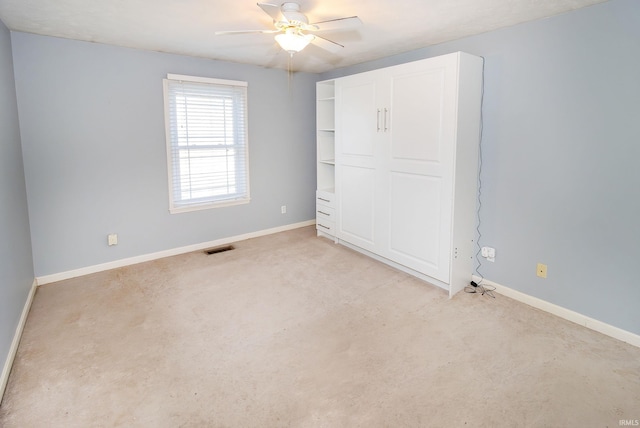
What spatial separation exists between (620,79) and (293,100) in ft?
12.2

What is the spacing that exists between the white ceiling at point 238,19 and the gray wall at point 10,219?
51 centimetres

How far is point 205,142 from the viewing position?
4375mm

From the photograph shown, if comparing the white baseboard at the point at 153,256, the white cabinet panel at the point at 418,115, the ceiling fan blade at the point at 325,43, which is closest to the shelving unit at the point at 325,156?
the white baseboard at the point at 153,256

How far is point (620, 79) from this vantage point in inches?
95.3

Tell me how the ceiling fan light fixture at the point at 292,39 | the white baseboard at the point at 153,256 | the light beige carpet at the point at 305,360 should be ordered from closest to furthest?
the light beige carpet at the point at 305,360 < the ceiling fan light fixture at the point at 292,39 < the white baseboard at the point at 153,256

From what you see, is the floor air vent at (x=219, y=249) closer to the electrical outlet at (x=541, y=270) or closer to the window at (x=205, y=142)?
the window at (x=205, y=142)

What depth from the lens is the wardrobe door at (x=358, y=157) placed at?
12.6 feet

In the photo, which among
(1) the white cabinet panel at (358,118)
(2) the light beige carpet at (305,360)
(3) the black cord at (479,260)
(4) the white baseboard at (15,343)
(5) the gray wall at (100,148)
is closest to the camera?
(2) the light beige carpet at (305,360)

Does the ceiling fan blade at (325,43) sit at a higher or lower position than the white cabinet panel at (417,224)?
higher

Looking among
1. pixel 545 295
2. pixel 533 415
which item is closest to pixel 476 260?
pixel 545 295

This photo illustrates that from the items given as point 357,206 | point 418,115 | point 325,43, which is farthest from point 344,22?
point 357,206

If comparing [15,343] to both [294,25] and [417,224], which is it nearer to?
[294,25]

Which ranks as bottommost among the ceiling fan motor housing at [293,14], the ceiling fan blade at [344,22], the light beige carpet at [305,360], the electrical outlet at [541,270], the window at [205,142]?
the light beige carpet at [305,360]

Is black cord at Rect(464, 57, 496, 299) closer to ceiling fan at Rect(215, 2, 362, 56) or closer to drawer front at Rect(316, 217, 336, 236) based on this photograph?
ceiling fan at Rect(215, 2, 362, 56)
